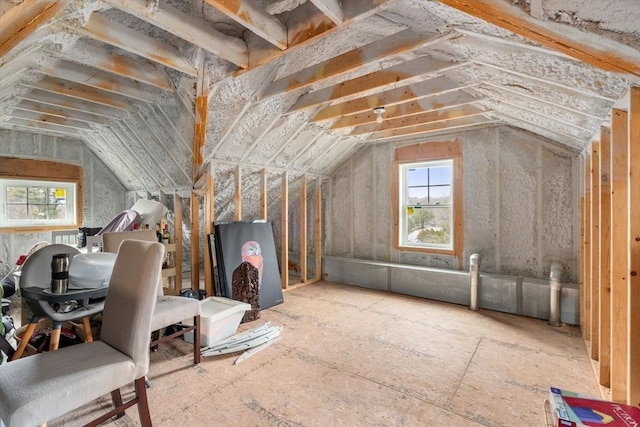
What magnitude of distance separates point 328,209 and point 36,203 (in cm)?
452

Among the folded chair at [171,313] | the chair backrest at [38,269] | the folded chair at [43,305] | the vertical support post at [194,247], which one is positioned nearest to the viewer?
the folded chair at [43,305]

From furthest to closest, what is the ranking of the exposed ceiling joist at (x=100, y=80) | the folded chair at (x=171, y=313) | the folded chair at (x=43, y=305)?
1. the exposed ceiling joist at (x=100, y=80)
2. the folded chair at (x=171, y=313)
3. the folded chair at (x=43, y=305)

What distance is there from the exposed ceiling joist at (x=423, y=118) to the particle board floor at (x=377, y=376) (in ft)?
7.41

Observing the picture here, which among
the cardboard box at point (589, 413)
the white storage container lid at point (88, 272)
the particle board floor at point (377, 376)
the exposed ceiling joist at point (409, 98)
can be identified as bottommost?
the particle board floor at point (377, 376)

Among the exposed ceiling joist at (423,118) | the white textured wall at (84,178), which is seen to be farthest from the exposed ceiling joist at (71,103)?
the exposed ceiling joist at (423,118)

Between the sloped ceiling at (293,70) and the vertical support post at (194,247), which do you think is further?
the vertical support post at (194,247)

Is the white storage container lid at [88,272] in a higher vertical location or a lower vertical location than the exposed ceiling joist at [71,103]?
lower

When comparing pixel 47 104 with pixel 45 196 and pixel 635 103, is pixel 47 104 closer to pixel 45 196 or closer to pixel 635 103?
pixel 45 196

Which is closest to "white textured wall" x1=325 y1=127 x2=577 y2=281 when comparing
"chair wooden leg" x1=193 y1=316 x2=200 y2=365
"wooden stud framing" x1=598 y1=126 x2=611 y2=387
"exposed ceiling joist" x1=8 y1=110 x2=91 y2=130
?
"wooden stud framing" x1=598 y1=126 x2=611 y2=387

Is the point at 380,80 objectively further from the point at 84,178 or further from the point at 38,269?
the point at 84,178

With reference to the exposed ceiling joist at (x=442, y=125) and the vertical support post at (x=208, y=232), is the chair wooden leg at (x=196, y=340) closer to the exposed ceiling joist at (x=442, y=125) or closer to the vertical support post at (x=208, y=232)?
the vertical support post at (x=208, y=232)

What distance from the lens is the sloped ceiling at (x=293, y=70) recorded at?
1237mm

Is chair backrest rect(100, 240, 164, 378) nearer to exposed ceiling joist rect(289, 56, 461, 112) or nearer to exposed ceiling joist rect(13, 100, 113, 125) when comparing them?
exposed ceiling joist rect(289, 56, 461, 112)

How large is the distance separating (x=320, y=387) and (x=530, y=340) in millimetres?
2102
